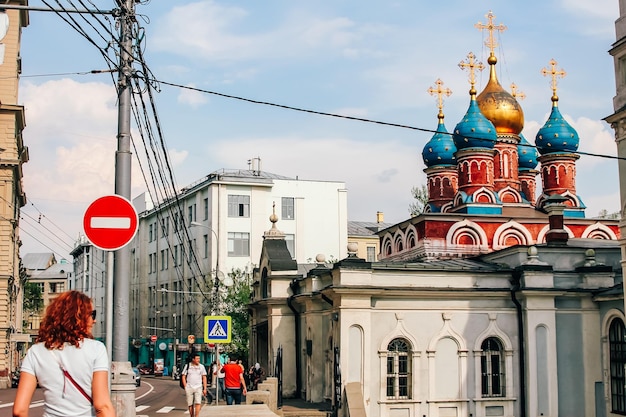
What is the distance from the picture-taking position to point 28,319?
391 ft

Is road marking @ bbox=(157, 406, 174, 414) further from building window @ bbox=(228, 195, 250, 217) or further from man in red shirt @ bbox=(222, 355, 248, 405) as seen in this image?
building window @ bbox=(228, 195, 250, 217)

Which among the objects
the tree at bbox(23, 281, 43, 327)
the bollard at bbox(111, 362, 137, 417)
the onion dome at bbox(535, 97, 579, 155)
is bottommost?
the bollard at bbox(111, 362, 137, 417)

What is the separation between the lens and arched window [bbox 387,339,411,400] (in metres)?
24.8

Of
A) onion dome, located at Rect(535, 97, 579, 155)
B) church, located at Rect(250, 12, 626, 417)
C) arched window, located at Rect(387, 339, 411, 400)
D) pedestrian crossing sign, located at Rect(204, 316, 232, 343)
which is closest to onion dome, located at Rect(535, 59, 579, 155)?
onion dome, located at Rect(535, 97, 579, 155)

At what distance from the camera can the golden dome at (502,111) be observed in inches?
1571

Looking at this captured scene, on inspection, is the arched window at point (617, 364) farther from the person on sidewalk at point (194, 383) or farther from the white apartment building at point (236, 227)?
the white apartment building at point (236, 227)

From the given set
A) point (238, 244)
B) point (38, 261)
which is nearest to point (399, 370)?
point (238, 244)

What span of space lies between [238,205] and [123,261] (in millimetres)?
49478

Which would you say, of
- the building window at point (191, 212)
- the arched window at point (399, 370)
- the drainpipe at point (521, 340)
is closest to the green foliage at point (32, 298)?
the building window at point (191, 212)

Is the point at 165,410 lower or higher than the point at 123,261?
lower

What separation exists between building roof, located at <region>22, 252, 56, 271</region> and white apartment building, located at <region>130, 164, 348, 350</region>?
75.0 meters

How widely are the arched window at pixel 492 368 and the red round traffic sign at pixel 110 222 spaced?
17814 millimetres

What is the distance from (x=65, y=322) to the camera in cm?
544

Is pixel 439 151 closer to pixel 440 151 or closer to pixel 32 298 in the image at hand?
pixel 440 151
